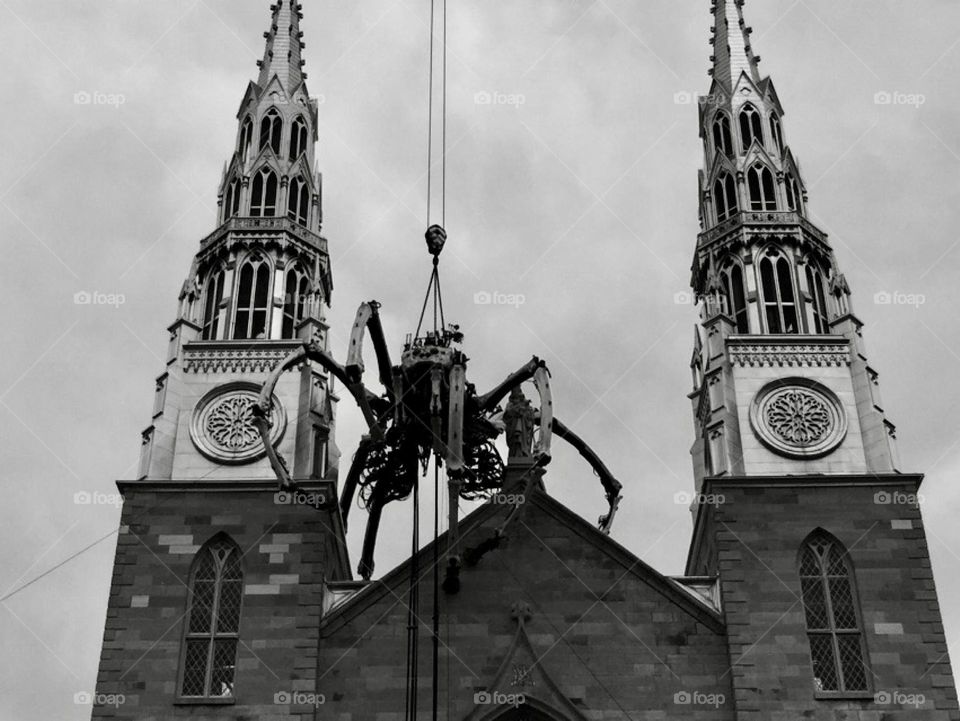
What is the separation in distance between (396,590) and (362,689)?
2.43 metres

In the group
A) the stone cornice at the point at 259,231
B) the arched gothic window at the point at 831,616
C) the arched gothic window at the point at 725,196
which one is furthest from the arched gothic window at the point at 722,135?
the arched gothic window at the point at 831,616

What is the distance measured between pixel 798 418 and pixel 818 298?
181 inches

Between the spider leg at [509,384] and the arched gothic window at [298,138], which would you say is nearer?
the spider leg at [509,384]

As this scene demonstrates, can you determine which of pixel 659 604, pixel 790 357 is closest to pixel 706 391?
pixel 790 357

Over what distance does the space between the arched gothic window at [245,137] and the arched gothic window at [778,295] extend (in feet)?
48.1

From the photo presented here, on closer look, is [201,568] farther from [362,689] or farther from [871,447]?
[871,447]

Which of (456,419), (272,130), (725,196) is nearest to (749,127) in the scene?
(725,196)

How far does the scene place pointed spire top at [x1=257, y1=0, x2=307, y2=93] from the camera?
149 ft

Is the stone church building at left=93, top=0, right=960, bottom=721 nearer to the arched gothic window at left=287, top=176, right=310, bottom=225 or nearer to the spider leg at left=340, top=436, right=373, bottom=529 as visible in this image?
the spider leg at left=340, top=436, right=373, bottom=529

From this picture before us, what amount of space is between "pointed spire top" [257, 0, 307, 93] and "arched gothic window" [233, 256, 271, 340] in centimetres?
721

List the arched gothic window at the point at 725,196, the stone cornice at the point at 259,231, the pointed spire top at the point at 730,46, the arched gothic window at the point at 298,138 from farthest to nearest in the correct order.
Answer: the pointed spire top at the point at 730,46 → the arched gothic window at the point at 298,138 → the arched gothic window at the point at 725,196 → the stone cornice at the point at 259,231
